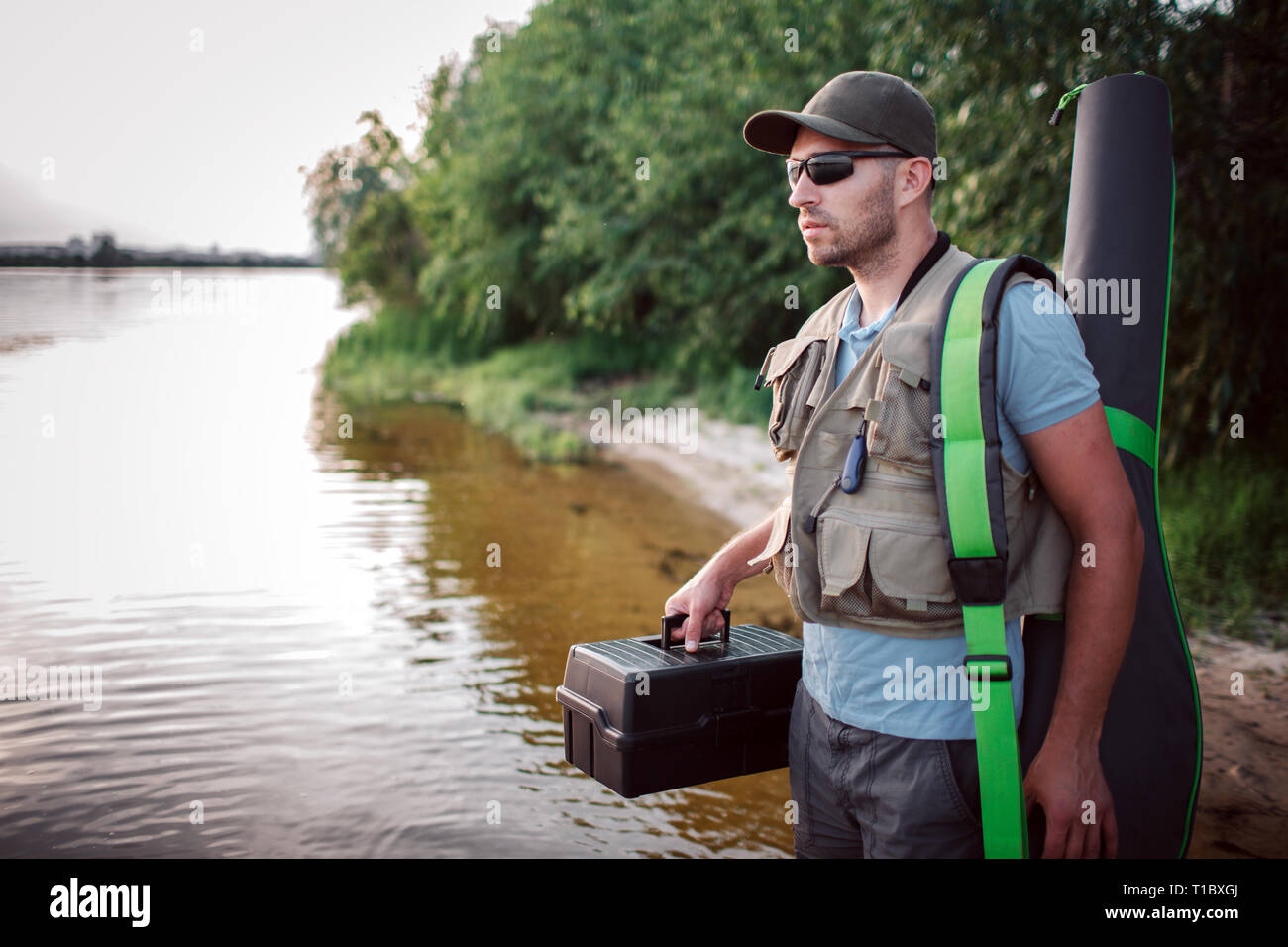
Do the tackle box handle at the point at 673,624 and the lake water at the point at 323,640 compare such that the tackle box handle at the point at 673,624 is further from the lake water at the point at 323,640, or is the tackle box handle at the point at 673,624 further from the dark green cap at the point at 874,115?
the lake water at the point at 323,640

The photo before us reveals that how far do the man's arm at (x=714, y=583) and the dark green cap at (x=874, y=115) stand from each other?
0.89 metres

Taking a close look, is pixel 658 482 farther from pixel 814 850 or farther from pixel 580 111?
pixel 814 850

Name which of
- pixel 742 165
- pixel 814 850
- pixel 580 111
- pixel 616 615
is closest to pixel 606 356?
pixel 580 111

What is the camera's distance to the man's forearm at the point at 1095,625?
6.10 feet

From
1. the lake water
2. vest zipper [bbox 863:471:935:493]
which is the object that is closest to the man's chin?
vest zipper [bbox 863:471:935:493]

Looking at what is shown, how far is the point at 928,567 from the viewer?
6.34ft

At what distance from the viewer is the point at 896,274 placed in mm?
2125

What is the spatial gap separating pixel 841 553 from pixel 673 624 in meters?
0.65

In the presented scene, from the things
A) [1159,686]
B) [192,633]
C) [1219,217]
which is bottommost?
[192,633]

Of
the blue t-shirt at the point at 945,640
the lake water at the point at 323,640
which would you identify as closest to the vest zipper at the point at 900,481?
the blue t-shirt at the point at 945,640

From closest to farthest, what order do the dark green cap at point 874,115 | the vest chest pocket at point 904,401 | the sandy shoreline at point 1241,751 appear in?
the vest chest pocket at point 904,401
the dark green cap at point 874,115
the sandy shoreline at point 1241,751

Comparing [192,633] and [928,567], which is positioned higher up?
[928,567]

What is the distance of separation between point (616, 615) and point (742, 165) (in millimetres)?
9602

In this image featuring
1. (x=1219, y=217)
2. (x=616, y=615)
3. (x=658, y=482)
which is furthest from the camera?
(x=658, y=482)
